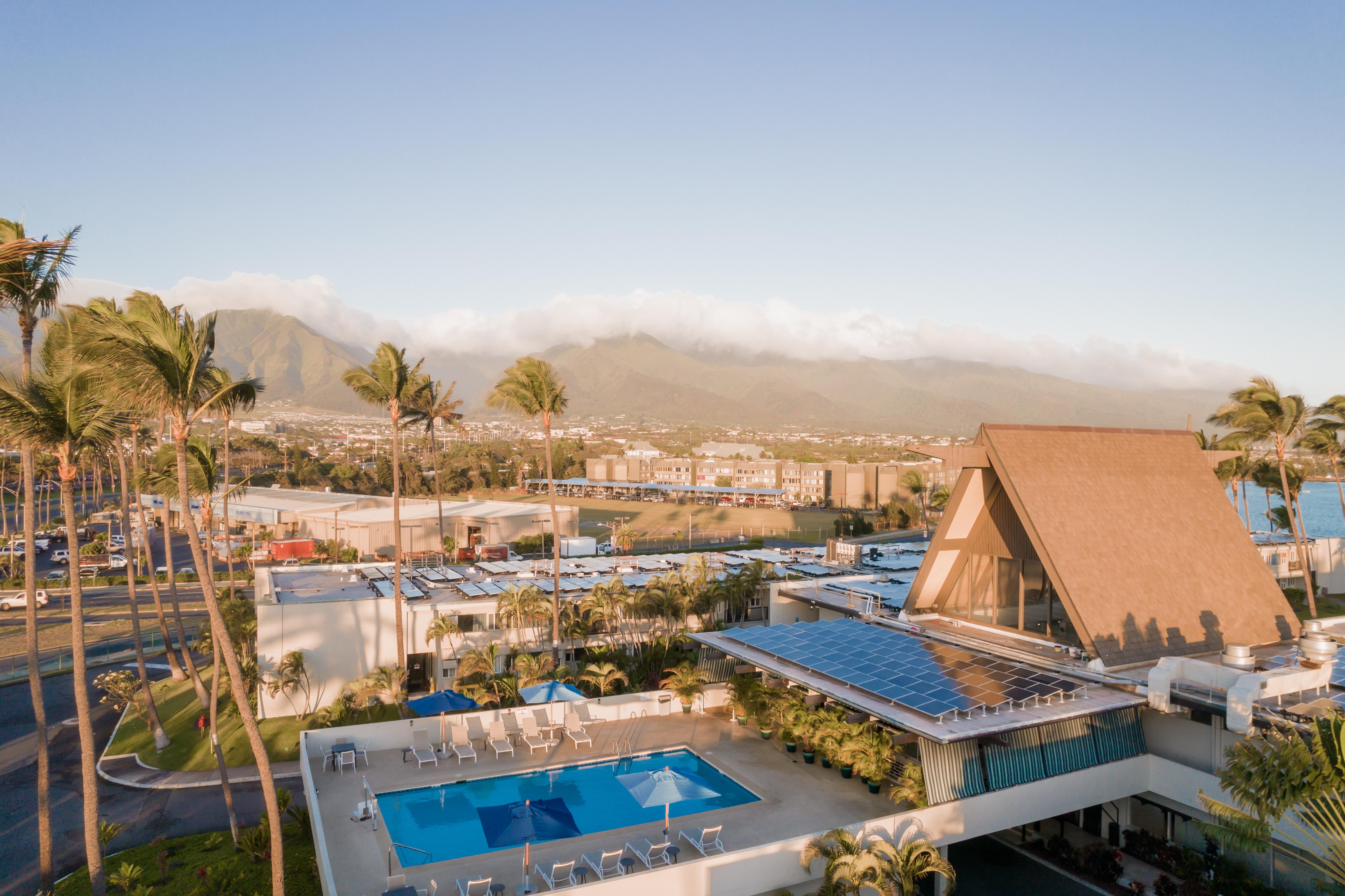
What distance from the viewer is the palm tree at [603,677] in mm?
24500

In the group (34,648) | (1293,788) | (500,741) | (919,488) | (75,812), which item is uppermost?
(34,648)

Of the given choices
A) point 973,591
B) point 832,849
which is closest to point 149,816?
point 832,849

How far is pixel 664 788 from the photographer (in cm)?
1677

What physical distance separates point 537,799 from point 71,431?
12316 mm

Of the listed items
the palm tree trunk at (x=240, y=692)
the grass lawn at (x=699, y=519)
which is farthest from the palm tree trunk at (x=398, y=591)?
the grass lawn at (x=699, y=519)

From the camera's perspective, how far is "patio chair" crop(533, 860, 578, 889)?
1360cm

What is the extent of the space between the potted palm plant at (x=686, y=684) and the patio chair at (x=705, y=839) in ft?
23.8

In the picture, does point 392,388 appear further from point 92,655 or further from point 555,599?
point 92,655

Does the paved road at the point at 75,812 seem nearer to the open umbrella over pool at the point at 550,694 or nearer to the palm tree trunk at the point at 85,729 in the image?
the palm tree trunk at the point at 85,729

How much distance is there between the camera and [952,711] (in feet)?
51.4

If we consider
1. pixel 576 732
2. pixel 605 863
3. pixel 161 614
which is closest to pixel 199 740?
pixel 161 614

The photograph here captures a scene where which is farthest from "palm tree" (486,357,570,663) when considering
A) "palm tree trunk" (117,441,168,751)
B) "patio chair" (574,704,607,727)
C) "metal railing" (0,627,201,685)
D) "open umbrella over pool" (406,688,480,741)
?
"metal railing" (0,627,201,685)

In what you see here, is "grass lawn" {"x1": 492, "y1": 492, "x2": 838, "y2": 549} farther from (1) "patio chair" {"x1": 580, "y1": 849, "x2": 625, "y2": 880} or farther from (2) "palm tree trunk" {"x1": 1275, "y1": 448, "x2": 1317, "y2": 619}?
(1) "patio chair" {"x1": 580, "y1": 849, "x2": 625, "y2": 880}

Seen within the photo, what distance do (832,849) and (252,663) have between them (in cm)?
2242
